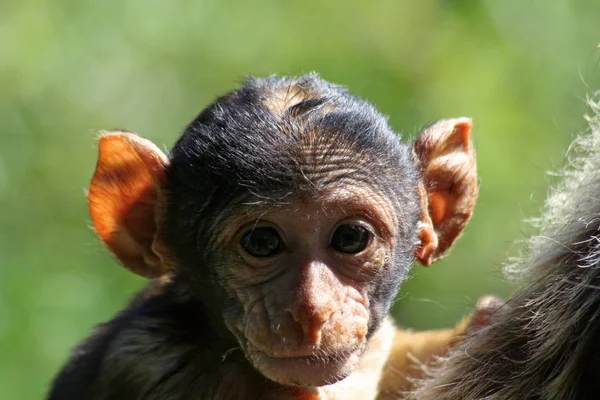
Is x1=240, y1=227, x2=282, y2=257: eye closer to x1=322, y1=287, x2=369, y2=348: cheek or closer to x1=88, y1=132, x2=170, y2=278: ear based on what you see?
x1=322, y1=287, x2=369, y2=348: cheek

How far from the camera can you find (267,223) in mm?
3846

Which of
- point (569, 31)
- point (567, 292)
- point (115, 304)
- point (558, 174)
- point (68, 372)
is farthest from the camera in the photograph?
point (569, 31)

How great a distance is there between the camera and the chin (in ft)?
11.8

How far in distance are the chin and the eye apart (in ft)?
1.31

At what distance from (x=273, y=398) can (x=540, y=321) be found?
1.15 meters

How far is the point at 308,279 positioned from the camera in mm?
3658

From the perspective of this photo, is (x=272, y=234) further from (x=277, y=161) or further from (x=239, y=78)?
(x=239, y=78)

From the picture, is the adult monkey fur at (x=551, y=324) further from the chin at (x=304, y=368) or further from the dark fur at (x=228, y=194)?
the dark fur at (x=228, y=194)

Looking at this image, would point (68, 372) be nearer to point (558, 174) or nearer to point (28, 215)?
point (558, 174)

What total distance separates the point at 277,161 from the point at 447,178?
2.95ft

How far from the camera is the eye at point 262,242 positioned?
12.6 feet

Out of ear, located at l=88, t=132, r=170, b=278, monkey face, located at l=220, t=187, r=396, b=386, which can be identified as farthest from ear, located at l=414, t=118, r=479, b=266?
ear, located at l=88, t=132, r=170, b=278

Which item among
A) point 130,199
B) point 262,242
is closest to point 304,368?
point 262,242

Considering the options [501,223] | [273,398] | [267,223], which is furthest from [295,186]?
[501,223]
